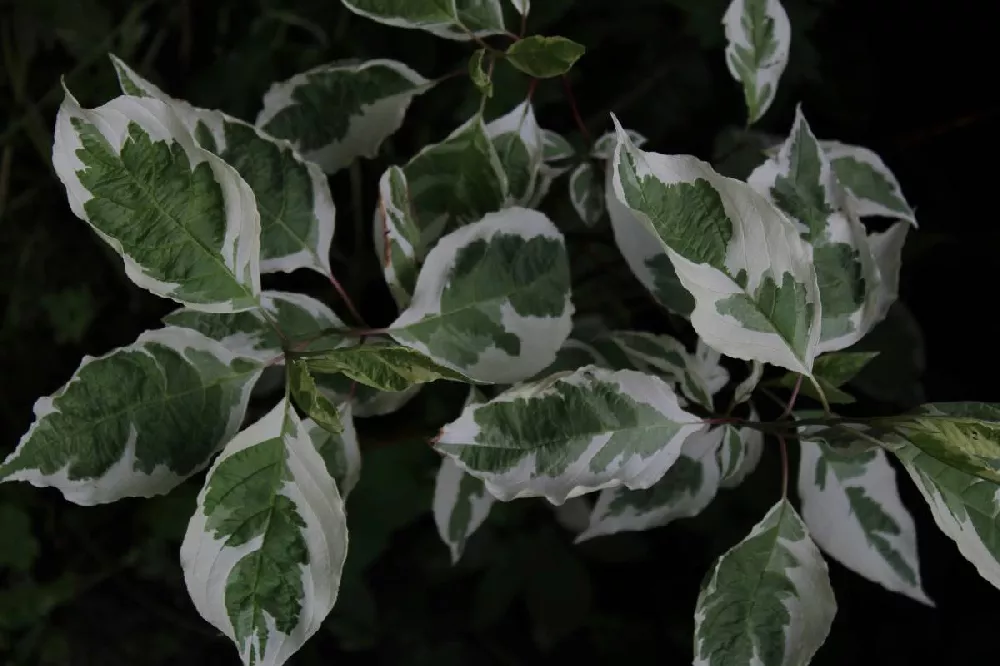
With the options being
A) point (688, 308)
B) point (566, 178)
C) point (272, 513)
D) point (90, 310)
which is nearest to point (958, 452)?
point (688, 308)

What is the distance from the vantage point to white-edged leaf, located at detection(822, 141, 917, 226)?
688 millimetres

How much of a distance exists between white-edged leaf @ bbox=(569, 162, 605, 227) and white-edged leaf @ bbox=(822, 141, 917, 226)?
192mm

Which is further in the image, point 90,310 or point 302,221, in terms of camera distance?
point 90,310

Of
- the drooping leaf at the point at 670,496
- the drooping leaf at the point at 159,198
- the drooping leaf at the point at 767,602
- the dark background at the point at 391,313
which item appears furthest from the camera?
the dark background at the point at 391,313

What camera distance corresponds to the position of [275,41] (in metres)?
0.95

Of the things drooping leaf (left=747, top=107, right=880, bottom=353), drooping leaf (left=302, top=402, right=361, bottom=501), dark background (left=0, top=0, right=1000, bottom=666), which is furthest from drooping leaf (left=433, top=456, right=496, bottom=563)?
drooping leaf (left=747, top=107, right=880, bottom=353)

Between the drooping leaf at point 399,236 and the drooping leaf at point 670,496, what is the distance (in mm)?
225

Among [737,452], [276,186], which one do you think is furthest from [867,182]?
[276,186]

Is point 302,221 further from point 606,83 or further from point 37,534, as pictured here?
point 37,534

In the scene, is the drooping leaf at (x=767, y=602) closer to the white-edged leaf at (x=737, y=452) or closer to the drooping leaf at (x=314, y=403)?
the white-edged leaf at (x=737, y=452)

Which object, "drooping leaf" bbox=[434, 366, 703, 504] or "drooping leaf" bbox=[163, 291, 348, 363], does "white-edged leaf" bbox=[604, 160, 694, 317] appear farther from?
"drooping leaf" bbox=[163, 291, 348, 363]

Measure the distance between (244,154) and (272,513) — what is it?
24 centimetres

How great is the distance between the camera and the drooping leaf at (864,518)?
0.64m

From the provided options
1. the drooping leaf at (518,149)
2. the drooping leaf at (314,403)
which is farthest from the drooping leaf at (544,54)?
the drooping leaf at (314,403)
